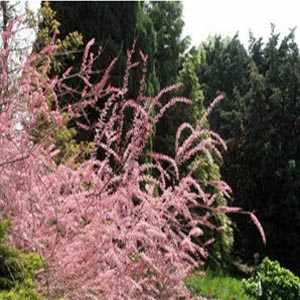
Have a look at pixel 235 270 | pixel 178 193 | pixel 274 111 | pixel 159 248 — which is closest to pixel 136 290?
pixel 159 248

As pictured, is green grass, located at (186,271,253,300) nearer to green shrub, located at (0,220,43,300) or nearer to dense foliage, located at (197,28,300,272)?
green shrub, located at (0,220,43,300)

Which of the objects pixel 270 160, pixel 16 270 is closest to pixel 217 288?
pixel 16 270

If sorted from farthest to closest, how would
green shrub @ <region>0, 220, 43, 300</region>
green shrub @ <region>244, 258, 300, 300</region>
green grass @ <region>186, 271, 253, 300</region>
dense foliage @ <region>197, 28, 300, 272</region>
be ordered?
dense foliage @ <region>197, 28, 300, 272</region>
green shrub @ <region>244, 258, 300, 300</region>
green grass @ <region>186, 271, 253, 300</region>
green shrub @ <region>0, 220, 43, 300</region>

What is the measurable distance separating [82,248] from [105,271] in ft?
0.61

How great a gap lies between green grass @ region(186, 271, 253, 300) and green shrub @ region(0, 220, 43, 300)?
4.03m

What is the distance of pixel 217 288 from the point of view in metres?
7.95

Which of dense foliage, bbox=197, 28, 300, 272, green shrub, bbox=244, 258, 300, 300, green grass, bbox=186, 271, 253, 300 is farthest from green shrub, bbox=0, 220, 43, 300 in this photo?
dense foliage, bbox=197, 28, 300, 272

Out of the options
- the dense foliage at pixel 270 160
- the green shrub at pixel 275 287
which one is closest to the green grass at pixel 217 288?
the green shrub at pixel 275 287

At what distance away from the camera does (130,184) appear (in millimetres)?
4020

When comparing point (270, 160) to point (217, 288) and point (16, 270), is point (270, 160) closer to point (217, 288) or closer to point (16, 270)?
point (217, 288)

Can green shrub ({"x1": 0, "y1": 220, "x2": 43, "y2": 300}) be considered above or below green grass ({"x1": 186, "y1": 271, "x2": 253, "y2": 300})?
above

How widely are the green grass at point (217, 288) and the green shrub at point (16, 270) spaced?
13.2 ft

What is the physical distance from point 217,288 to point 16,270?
4.92 meters

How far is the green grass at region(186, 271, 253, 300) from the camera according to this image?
297 inches
